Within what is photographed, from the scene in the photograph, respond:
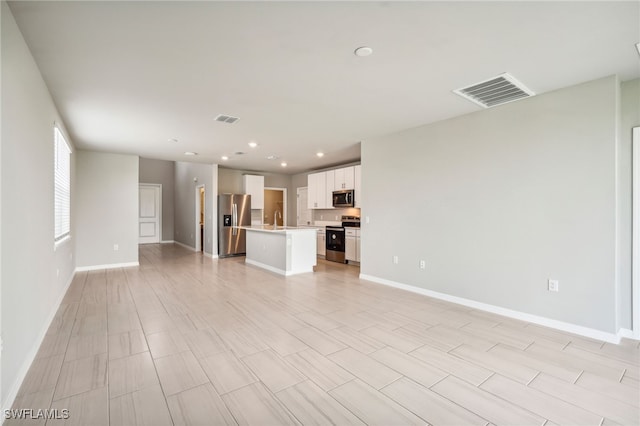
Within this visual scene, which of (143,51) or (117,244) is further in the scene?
(117,244)

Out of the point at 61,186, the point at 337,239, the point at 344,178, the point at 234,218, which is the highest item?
the point at 344,178

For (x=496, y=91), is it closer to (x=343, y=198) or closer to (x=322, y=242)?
(x=343, y=198)

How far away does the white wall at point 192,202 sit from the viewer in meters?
7.98

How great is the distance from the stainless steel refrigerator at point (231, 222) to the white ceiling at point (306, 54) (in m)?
4.13

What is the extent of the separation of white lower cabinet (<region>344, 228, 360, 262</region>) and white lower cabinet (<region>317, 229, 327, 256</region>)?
2.68 ft

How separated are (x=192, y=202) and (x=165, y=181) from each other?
2781 mm

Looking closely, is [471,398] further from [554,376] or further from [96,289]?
[96,289]

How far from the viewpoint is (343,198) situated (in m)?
6.99

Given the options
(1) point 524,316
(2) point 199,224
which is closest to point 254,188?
(2) point 199,224

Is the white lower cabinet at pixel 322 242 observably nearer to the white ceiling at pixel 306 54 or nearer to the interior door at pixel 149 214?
the white ceiling at pixel 306 54

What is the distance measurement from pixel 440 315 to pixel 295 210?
6.76 meters

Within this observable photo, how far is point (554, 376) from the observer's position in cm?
223

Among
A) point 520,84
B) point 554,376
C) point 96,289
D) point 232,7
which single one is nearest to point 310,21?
point 232,7

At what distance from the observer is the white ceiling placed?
73.8 inches
